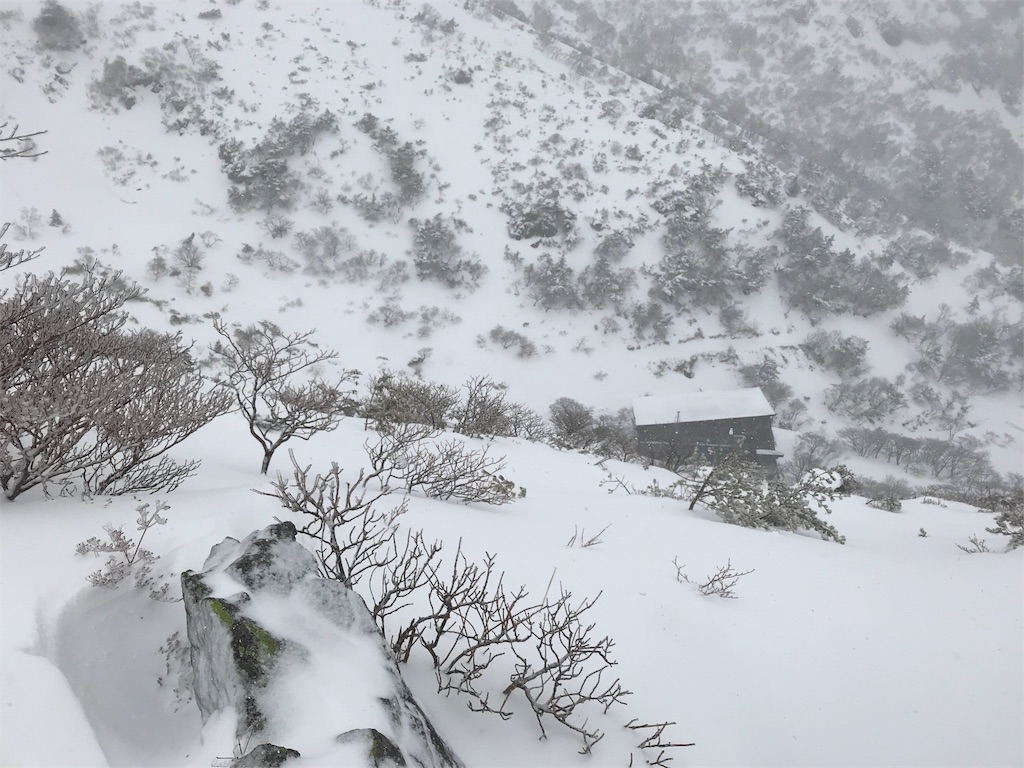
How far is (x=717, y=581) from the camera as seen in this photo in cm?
432

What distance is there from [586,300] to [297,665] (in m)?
28.7

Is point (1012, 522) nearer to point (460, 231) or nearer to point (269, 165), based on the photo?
point (460, 231)

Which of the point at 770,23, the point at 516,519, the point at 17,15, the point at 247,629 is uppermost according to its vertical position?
the point at 770,23

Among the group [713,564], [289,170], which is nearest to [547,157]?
[289,170]

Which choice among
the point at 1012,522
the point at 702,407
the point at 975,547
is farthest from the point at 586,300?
the point at 1012,522

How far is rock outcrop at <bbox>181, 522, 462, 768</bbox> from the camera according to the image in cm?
185

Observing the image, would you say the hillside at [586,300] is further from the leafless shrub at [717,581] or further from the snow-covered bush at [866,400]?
the snow-covered bush at [866,400]

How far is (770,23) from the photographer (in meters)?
54.9

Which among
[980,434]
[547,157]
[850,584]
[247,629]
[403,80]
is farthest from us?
[403,80]

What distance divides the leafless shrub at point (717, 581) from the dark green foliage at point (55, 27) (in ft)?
154

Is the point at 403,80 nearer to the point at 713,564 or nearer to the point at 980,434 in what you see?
the point at 713,564

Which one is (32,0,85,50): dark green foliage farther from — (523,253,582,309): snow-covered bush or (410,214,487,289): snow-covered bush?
(523,253,582,309): snow-covered bush

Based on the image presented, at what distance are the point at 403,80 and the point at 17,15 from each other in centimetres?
2449

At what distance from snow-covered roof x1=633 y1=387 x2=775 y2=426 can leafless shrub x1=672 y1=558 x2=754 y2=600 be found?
1758 centimetres
